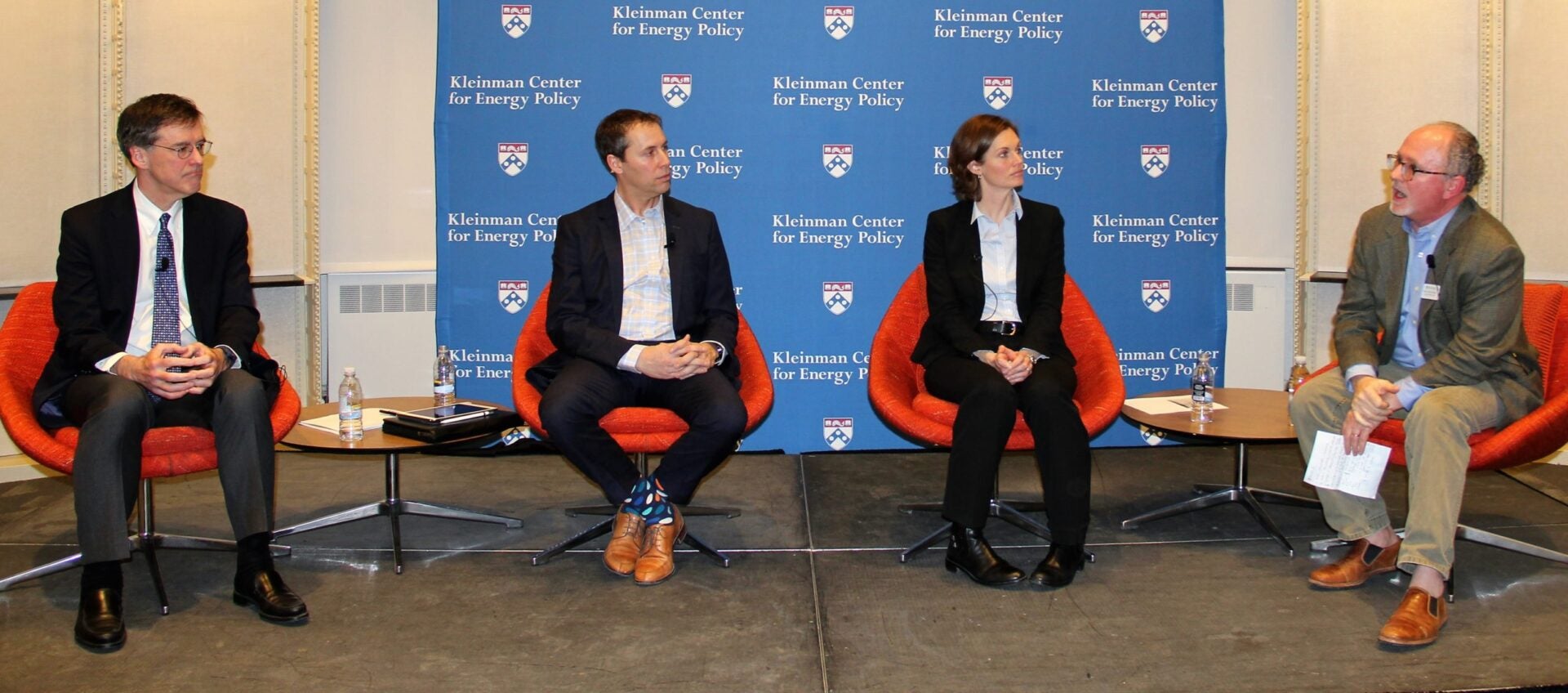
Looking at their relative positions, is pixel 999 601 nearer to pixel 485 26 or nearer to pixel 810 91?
pixel 810 91

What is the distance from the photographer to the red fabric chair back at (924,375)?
3.69m

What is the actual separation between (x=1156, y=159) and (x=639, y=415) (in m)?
2.71

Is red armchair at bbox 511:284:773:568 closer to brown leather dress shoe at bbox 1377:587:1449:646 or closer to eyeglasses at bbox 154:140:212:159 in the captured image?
eyeglasses at bbox 154:140:212:159

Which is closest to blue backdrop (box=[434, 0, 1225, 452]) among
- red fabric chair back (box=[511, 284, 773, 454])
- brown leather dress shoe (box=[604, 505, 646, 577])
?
red fabric chair back (box=[511, 284, 773, 454])

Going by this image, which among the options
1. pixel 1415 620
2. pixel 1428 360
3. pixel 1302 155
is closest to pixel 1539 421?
pixel 1428 360

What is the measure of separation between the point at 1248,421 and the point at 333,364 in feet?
12.6

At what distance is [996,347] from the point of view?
3877mm

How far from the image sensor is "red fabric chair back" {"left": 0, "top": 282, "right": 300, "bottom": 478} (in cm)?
324

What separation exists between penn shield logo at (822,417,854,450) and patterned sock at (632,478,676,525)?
171 centimetres

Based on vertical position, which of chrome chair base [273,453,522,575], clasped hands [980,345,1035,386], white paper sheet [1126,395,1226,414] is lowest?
chrome chair base [273,453,522,575]

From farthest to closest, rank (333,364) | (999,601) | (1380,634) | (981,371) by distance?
(333,364) → (981,371) → (999,601) → (1380,634)

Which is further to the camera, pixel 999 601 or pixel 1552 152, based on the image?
pixel 1552 152

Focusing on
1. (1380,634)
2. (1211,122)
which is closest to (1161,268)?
(1211,122)

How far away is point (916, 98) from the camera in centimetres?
506
